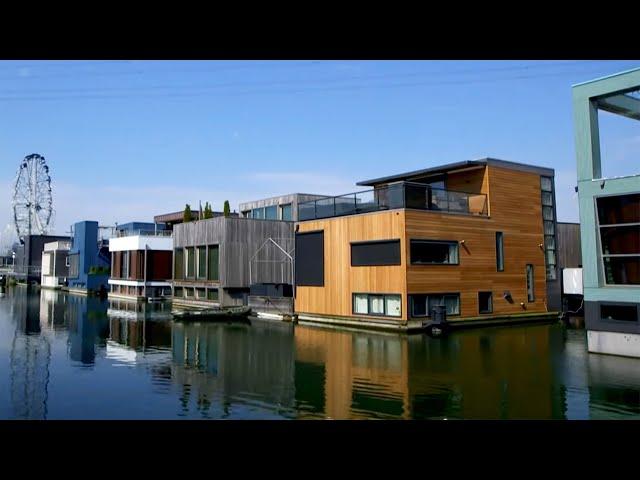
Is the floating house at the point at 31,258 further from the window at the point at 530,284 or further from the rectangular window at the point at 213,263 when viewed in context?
the window at the point at 530,284

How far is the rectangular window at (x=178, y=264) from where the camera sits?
42.5m

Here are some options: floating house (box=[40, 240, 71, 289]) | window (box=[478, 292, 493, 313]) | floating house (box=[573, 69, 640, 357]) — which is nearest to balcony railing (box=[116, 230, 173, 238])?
floating house (box=[40, 240, 71, 289])

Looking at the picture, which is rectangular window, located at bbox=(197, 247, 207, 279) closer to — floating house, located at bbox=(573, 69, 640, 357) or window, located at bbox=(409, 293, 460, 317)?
window, located at bbox=(409, 293, 460, 317)

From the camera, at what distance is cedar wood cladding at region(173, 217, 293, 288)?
36.6m

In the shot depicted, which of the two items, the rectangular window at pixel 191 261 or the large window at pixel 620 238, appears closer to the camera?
the large window at pixel 620 238

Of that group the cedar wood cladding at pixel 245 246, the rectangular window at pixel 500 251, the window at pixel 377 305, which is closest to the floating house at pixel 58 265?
the cedar wood cladding at pixel 245 246

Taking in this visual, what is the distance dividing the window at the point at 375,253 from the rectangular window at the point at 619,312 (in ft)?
30.6

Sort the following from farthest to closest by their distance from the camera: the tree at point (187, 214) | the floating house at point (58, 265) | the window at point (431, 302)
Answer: the floating house at point (58, 265) < the tree at point (187, 214) < the window at point (431, 302)

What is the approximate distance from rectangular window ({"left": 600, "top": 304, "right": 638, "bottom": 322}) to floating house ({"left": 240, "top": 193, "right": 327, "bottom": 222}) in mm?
23779

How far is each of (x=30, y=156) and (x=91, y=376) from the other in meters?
94.5

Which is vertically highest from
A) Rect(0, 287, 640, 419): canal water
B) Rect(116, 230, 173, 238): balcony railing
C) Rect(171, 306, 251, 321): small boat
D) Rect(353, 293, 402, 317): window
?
Rect(116, 230, 173, 238): balcony railing

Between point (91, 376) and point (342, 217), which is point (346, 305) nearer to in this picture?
point (342, 217)

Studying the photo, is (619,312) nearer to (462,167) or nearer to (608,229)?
(608,229)
